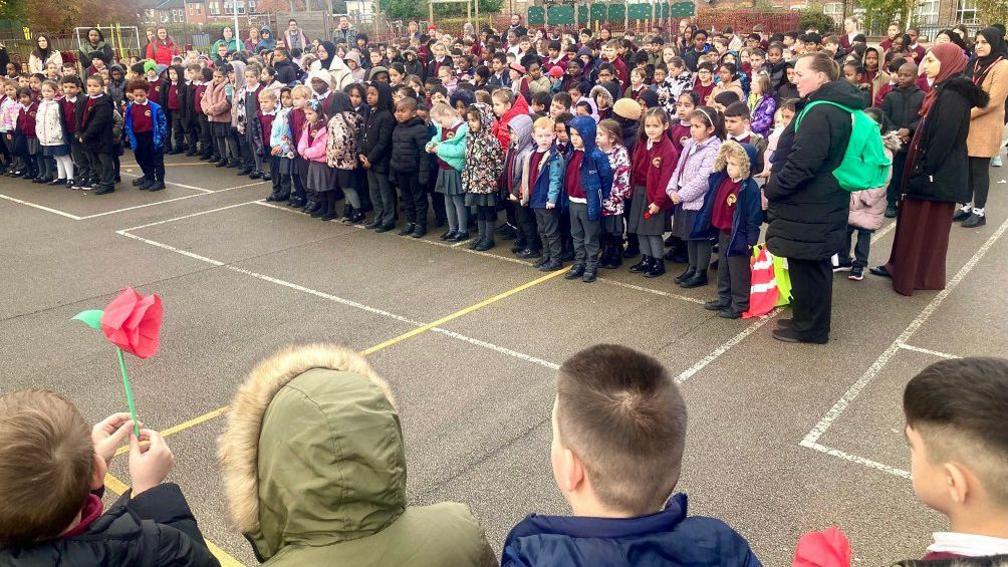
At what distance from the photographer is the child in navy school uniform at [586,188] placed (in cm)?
838

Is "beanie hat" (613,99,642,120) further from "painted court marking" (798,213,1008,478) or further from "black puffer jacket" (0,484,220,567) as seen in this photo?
"black puffer jacket" (0,484,220,567)

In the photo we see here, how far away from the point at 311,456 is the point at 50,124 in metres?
14.2

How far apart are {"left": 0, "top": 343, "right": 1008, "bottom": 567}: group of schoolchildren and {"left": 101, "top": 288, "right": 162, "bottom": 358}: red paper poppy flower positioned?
2.42ft

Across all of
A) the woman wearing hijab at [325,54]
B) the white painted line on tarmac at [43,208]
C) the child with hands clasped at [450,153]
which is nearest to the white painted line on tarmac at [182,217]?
the white painted line on tarmac at [43,208]

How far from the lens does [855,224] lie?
26.7ft

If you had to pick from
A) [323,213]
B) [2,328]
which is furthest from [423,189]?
[2,328]

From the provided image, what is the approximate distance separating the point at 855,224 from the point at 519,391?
4.15m

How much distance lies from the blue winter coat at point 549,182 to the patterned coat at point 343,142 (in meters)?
Answer: 3.03

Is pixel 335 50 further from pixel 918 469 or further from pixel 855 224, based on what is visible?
pixel 918 469

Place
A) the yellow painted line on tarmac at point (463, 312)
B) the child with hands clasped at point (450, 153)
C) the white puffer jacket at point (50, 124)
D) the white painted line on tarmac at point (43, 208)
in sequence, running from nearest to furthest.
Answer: the yellow painted line on tarmac at point (463, 312) < the child with hands clasped at point (450, 153) < the white painted line on tarmac at point (43, 208) < the white puffer jacket at point (50, 124)

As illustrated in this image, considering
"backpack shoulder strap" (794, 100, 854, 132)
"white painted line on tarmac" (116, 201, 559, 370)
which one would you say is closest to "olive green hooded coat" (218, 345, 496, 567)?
"white painted line on tarmac" (116, 201, 559, 370)

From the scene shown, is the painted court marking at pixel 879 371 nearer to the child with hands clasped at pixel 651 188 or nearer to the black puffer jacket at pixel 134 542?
the child with hands clasped at pixel 651 188

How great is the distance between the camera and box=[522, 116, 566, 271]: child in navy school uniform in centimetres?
870

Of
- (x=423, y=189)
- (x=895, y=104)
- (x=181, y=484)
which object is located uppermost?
(x=895, y=104)
